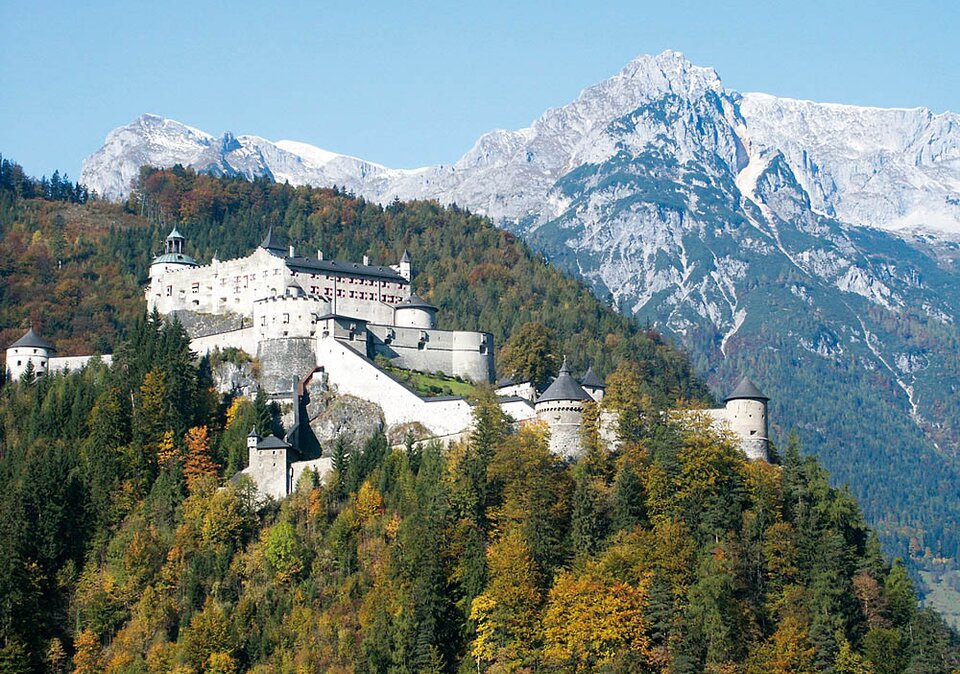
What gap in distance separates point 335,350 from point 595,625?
3062 cm

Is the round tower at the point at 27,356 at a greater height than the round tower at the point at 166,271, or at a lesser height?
lesser

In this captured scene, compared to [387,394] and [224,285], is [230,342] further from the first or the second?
[387,394]

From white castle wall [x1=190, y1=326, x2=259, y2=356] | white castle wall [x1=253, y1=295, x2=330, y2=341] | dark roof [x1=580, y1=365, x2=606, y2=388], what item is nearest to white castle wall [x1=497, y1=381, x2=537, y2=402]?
dark roof [x1=580, y1=365, x2=606, y2=388]

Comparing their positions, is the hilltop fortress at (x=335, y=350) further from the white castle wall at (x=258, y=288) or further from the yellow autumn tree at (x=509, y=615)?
the yellow autumn tree at (x=509, y=615)

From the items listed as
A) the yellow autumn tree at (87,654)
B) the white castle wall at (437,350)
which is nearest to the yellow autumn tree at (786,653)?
the yellow autumn tree at (87,654)

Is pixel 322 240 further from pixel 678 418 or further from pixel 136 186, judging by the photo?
pixel 678 418

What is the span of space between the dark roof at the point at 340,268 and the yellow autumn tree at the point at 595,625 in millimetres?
43734

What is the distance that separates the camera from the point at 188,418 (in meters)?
87.0

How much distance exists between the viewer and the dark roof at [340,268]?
10344cm

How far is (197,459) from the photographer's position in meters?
84.0

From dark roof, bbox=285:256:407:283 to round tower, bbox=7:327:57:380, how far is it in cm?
1793

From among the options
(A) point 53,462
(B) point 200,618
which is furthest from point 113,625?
(A) point 53,462

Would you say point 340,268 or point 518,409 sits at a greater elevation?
point 340,268

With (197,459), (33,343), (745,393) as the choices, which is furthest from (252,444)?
(745,393)
